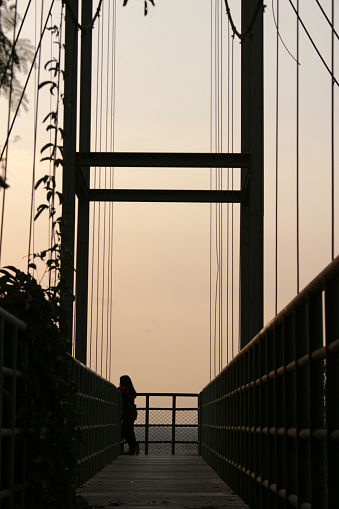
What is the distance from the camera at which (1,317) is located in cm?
414

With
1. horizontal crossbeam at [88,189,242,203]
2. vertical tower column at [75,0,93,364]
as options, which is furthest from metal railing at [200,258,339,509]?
horizontal crossbeam at [88,189,242,203]

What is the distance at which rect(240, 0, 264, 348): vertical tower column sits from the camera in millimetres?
15414

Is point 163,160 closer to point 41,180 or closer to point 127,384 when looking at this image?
point 127,384

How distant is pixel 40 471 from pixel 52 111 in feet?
6.93

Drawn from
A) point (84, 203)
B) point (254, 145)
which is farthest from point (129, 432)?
point (254, 145)

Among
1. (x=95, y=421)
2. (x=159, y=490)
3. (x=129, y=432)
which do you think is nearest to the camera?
(x=159, y=490)

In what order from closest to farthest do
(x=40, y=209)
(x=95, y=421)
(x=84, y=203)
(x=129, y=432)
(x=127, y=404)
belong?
(x=40, y=209) < (x=95, y=421) < (x=84, y=203) < (x=127, y=404) < (x=129, y=432)

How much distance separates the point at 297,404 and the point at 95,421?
7.61m

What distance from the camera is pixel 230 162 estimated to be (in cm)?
1636

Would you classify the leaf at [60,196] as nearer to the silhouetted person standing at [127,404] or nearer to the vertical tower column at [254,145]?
the vertical tower column at [254,145]

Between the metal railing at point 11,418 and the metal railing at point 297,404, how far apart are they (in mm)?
1091

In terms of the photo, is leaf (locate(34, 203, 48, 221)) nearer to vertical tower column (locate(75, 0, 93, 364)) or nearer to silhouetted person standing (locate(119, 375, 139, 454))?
vertical tower column (locate(75, 0, 93, 364))

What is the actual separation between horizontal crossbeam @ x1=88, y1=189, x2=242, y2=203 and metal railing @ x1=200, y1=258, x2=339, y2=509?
11775 millimetres

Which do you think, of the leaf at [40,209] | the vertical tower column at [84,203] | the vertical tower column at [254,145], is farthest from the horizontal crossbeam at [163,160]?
the leaf at [40,209]
